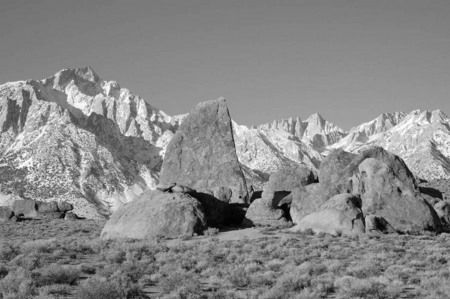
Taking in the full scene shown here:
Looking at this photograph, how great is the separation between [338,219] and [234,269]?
548 inches

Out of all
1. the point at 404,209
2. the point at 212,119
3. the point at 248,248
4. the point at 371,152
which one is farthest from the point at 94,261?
the point at 212,119

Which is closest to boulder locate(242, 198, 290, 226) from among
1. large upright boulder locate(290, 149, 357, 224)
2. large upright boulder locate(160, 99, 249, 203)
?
large upright boulder locate(290, 149, 357, 224)

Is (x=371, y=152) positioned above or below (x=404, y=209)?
above

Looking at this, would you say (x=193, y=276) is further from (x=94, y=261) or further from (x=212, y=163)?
(x=212, y=163)

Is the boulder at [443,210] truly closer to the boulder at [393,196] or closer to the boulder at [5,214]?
the boulder at [393,196]

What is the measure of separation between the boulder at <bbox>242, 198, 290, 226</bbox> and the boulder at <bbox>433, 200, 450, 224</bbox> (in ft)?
44.1

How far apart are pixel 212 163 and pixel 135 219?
20.0 metres

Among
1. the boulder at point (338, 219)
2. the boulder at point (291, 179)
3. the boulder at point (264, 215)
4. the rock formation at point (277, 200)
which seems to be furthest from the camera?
the boulder at point (291, 179)

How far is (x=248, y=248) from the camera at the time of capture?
2523cm

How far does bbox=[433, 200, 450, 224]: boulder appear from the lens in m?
38.8

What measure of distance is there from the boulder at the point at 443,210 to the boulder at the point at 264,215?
1345 cm

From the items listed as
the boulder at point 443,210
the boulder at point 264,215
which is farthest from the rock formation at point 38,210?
the boulder at point 443,210

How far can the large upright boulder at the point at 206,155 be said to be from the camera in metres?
49.2

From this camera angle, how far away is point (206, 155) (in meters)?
51.3
